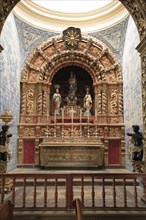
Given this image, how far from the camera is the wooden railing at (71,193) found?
391 centimetres

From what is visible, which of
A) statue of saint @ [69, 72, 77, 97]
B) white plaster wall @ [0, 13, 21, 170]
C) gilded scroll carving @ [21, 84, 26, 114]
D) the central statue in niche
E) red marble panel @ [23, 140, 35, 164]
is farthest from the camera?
statue of saint @ [69, 72, 77, 97]

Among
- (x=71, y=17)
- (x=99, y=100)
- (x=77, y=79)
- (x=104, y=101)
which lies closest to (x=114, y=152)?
(x=104, y=101)

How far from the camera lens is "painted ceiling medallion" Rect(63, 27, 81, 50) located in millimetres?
9555

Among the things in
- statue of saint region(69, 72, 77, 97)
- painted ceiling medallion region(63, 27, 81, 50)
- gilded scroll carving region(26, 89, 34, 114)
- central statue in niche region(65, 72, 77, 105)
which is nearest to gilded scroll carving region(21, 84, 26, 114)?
gilded scroll carving region(26, 89, 34, 114)

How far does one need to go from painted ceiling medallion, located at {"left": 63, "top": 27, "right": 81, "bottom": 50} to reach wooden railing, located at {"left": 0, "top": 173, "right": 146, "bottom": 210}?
5.75 meters

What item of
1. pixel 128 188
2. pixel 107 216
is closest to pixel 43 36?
pixel 128 188

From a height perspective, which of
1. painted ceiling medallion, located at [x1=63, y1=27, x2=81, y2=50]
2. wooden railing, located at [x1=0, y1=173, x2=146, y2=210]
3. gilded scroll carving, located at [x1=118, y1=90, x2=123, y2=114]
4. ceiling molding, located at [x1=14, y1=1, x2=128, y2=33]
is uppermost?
ceiling molding, located at [x1=14, y1=1, x2=128, y2=33]

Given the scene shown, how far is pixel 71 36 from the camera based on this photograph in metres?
9.62

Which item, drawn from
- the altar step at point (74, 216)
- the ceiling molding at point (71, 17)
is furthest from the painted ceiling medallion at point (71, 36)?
the altar step at point (74, 216)

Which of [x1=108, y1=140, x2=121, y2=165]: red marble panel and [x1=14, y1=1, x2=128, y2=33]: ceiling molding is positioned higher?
[x1=14, y1=1, x2=128, y2=33]: ceiling molding

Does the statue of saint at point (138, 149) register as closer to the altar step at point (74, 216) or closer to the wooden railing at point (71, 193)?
the wooden railing at point (71, 193)

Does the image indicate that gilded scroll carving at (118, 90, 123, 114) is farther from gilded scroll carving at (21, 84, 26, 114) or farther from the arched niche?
gilded scroll carving at (21, 84, 26, 114)

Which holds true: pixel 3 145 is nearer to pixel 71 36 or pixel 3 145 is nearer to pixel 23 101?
pixel 23 101

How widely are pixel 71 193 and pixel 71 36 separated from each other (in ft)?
23.9
